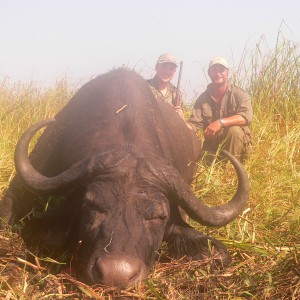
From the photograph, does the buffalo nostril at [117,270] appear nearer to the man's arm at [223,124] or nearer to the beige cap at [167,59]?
the man's arm at [223,124]

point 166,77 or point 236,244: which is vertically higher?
point 166,77

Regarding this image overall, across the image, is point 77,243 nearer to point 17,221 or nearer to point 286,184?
point 17,221

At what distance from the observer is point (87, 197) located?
3.53 metres

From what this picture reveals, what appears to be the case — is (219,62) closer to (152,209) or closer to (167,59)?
(167,59)

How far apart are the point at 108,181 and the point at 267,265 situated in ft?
4.40

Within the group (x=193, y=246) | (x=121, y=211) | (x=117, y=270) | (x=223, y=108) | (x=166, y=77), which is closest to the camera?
(x=117, y=270)

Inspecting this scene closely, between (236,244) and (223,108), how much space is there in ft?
12.5

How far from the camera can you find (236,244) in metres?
3.90

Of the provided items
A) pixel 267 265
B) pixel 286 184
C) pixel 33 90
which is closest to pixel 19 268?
pixel 267 265

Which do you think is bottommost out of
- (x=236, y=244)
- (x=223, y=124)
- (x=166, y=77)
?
(x=236, y=244)

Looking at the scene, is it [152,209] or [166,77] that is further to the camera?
[166,77]

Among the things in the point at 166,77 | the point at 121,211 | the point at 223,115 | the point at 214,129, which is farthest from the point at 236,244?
the point at 166,77

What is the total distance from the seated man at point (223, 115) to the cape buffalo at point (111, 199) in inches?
88.6

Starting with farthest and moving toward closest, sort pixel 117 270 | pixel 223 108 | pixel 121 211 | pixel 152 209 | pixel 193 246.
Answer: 1. pixel 223 108
2. pixel 193 246
3. pixel 152 209
4. pixel 121 211
5. pixel 117 270
